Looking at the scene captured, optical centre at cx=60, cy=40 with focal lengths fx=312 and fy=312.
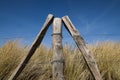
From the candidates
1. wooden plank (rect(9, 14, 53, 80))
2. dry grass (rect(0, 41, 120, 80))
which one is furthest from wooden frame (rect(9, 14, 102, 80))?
dry grass (rect(0, 41, 120, 80))

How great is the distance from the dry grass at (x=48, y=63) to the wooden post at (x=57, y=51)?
1.08 meters

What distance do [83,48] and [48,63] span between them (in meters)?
1.56

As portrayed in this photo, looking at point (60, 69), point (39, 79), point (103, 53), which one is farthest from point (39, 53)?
point (60, 69)

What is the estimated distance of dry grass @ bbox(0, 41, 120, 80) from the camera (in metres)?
6.77

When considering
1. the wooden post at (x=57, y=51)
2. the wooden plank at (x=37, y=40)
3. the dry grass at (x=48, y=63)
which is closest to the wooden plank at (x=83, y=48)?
the wooden post at (x=57, y=51)

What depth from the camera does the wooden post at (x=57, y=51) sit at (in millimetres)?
5570

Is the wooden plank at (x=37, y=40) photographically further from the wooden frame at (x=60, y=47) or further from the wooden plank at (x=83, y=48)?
the wooden plank at (x=83, y=48)

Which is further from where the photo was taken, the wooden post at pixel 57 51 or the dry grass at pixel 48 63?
the dry grass at pixel 48 63

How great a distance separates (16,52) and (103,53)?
2.15 metres

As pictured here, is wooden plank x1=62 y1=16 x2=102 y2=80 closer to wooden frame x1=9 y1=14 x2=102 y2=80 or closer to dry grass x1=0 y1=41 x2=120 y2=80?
wooden frame x1=9 y1=14 x2=102 y2=80

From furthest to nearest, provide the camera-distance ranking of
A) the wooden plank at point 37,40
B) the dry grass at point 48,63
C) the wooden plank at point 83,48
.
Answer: the dry grass at point 48,63, the wooden plank at point 37,40, the wooden plank at point 83,48

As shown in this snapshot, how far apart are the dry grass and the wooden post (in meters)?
1.08

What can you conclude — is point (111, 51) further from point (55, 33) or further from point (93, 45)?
point (55, 33)

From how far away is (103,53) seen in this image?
776cm
